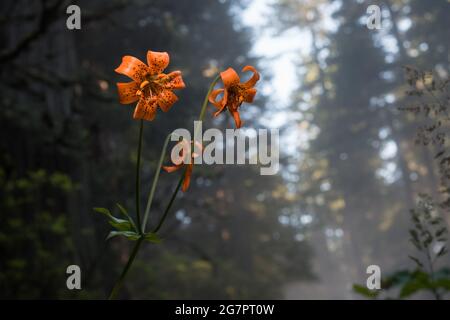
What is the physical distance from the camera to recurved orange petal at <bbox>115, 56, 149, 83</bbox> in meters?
1.26

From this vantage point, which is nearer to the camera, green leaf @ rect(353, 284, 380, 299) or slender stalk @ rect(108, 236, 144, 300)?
slender stalk @ rect(108, 236, 144, 300)

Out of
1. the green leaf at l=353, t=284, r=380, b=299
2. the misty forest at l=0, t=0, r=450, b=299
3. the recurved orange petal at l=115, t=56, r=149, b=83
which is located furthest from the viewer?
the misty forest at l=0, t=0, r=450, b=299

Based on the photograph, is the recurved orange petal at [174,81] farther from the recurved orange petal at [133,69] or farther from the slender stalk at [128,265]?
the slender stalk at [128,265]

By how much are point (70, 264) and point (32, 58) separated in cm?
275

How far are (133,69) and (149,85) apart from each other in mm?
78

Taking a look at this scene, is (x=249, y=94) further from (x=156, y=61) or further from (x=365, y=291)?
(x=365, y=291)

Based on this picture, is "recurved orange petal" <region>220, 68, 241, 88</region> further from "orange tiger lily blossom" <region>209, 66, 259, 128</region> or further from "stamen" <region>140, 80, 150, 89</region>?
"stamen" <region>140, 80, 150, 89</region>

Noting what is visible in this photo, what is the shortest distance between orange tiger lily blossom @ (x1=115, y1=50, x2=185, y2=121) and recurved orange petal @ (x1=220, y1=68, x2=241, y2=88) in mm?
122

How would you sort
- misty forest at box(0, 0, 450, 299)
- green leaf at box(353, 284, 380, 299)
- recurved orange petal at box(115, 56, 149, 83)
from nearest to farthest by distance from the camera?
recurved orange petal at box(115, 56, 149, 83) → green leaf at box(353, 284, 380, 299) → misty forest at box(0, 0, 450, 299)

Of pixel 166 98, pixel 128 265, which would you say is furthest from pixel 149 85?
pixel 128 265

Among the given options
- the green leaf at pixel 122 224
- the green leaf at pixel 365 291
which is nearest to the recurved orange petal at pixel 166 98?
the green leaf at pixel 122 224

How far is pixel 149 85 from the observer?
1.34 meters

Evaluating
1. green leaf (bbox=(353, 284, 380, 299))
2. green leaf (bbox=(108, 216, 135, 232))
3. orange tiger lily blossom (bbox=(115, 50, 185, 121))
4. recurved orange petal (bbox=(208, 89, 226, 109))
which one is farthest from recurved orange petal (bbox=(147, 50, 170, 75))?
green leaf (bbox=(353, 284, 380, 299))
